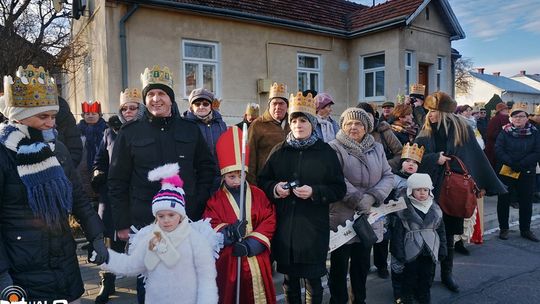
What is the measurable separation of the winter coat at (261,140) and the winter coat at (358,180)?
2.94 feet

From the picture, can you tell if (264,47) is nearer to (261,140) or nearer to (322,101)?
(322,101)

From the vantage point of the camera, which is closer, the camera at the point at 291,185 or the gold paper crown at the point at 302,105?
the camera at the point at 291,185

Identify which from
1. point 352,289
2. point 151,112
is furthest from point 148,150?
point 352,289

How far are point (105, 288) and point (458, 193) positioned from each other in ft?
13.1

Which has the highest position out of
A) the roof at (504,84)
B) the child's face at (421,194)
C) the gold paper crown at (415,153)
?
the roof at (504,84)

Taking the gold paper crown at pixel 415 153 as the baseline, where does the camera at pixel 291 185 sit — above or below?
below

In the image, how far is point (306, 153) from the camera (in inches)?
136

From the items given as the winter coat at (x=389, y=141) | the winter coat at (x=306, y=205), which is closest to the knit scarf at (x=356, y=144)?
the winter coat at (x=306, y=205)

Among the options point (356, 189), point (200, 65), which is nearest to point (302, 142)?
point (356, 189)

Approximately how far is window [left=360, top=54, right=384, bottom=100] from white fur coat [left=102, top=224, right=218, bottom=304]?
40.0 feet

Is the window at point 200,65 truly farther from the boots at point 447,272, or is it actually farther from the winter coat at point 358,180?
the boots at point 447,272

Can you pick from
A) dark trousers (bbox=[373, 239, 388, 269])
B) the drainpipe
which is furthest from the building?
dark trousers (bbox=[373, 239, 388, 269])

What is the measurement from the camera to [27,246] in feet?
7.89

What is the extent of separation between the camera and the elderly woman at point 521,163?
252 inches
